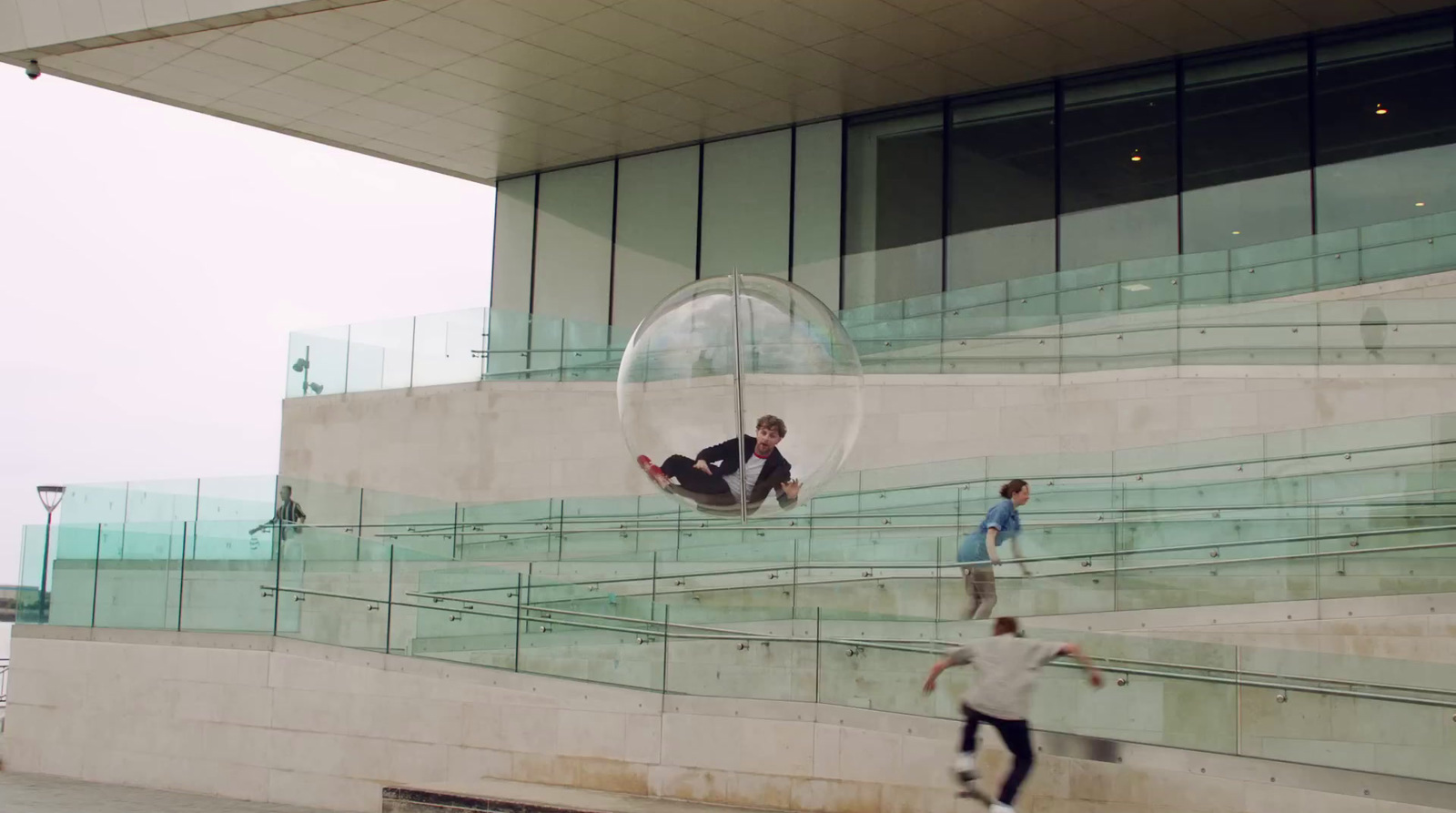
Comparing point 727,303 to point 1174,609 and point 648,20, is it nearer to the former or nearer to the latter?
point 1174,609

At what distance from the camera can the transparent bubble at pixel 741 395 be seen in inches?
270

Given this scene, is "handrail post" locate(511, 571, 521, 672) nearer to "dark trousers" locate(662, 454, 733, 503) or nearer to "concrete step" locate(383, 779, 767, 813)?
"concrete step" locate(383, 779, 767, 813)

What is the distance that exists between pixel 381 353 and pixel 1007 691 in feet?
52.7

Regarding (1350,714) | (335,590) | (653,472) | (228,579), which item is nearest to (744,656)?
(1350,714)

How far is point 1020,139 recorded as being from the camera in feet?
73.5

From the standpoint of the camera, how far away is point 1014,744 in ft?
30.8

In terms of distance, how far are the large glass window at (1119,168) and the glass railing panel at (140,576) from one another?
483 inches

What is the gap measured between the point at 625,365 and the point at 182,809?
8975mm

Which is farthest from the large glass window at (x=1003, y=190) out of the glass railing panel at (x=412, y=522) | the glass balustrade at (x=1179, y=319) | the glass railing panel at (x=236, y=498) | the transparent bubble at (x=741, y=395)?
the transparent bubble at (x=741, y=395)

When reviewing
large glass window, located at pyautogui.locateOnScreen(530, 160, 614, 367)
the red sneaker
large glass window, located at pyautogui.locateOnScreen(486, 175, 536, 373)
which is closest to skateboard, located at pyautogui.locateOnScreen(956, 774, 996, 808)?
the red sneaker

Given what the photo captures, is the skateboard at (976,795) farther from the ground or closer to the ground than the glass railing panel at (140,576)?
closer to the ground

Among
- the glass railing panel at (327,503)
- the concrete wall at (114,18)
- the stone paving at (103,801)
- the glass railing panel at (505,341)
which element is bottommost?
the stone paving at (103,801)

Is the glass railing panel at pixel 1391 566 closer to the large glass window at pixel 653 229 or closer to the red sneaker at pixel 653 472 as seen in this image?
the red sneaker at pixel 653 472

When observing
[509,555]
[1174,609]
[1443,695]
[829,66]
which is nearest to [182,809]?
[509,555]
